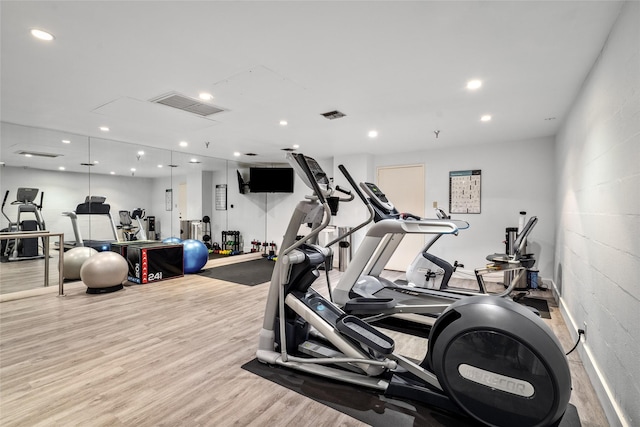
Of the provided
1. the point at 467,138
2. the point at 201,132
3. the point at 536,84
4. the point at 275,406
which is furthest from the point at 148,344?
the point at 467,138

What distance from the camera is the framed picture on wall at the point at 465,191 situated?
5.39 m

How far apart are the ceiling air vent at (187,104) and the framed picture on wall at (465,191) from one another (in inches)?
163

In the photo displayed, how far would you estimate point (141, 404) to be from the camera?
189 cm

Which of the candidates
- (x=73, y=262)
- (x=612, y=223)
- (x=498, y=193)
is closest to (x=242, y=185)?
(x=73, y=262)

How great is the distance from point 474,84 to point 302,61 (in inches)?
63.6

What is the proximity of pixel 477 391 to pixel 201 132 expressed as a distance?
4634mm

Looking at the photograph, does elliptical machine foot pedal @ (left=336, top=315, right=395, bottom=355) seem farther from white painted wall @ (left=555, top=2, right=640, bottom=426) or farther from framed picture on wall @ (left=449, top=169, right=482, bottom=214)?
framed picture on wall @ (left=449, top=169, right=482, bottom=214)

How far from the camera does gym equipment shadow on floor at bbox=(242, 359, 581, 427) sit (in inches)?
68.4

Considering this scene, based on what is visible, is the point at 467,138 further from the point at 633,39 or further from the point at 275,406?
the point at 275,406

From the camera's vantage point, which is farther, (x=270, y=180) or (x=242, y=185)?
(x=242, y=185)

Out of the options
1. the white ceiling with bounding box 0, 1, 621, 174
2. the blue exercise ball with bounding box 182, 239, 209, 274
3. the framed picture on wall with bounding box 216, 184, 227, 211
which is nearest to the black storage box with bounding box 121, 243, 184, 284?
the blue exercise ball with bounding box 182, 239, 209, 274

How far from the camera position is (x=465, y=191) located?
217 inches

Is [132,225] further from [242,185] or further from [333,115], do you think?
[333,115]

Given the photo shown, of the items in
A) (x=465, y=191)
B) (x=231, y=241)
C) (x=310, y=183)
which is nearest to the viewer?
(x=310, y=183)
